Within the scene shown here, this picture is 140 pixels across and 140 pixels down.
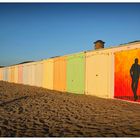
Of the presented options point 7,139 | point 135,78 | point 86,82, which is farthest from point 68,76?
point 7,139

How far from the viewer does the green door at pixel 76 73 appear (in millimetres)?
15109

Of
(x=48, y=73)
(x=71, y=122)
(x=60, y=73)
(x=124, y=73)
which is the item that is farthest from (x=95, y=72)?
(x=48, y=73)

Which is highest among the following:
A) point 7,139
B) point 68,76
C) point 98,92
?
point 68,76

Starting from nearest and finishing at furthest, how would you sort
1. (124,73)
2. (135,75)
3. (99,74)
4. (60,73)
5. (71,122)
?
1. (71,122)
2. (135,75)
3. (124,73)
4. (99,74)
5. (60,73)

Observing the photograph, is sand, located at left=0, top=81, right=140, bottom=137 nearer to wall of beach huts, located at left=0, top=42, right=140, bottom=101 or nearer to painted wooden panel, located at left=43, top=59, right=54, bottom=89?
wall of beach huts, located at left=0, top=42, right=140, bottom=101

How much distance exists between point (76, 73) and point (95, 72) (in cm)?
216

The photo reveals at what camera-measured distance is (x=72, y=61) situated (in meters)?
16.2

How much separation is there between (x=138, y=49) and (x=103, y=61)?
2739mm

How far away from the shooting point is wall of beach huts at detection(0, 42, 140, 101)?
11.5 m

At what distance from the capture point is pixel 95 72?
13867mm

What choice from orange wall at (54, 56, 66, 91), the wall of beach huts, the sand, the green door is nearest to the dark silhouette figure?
the wall of beach huts

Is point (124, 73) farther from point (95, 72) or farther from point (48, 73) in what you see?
point (48, 73)

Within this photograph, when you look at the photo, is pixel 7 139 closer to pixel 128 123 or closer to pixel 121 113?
pixel 128 123

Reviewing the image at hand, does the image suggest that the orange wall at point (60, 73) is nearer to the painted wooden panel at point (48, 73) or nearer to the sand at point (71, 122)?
the painted wooden panel at point (48, 73)
